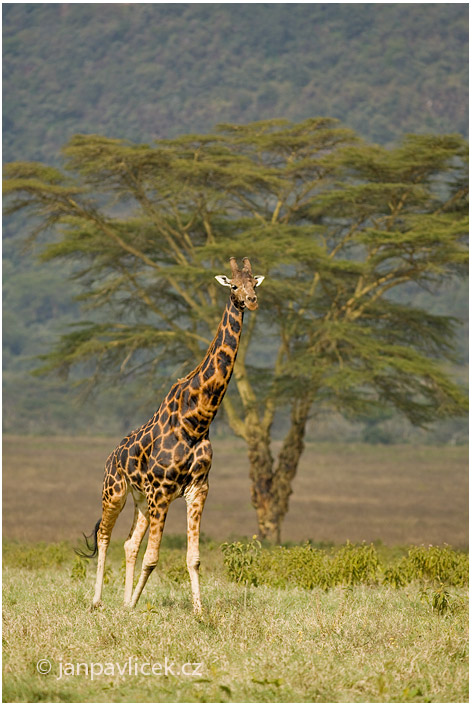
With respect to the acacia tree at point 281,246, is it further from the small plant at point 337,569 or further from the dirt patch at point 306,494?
the small plant at point 337,569

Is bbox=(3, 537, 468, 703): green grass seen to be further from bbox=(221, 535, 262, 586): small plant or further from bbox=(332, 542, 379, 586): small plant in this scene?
bbox=(332, 542, 379, 586): small plant

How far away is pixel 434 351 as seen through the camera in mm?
22766

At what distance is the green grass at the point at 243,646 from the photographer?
7.12 metres

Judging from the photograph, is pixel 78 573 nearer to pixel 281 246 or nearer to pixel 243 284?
pixel 243 284

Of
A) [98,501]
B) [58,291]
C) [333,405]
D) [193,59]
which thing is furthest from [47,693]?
[193,59]

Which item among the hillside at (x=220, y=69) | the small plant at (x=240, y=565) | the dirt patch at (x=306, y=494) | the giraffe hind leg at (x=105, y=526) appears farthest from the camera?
the hillside at (x=220, y=69)

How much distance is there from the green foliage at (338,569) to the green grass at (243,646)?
669 mm

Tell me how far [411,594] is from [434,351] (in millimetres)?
11884

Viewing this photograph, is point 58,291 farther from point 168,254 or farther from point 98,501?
point 168,254

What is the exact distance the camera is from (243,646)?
806 cm

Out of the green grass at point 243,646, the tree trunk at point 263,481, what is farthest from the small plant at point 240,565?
the tree trunk at point 263,481

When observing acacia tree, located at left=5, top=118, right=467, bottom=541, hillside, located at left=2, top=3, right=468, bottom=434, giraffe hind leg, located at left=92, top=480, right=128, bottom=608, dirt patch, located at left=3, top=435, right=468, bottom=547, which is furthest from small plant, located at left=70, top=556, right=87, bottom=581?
hillside, located at left=2, top=3, right=468, bottom=434

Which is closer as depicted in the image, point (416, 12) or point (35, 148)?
point (35, 148)

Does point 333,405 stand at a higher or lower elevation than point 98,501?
higher
